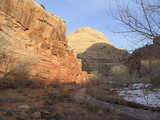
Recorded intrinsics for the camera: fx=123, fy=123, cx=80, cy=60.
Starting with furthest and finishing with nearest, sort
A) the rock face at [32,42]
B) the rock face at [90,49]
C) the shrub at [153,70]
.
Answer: the rock face at [90,49] → the rock face at [32,42] → the shrub at [153,70]

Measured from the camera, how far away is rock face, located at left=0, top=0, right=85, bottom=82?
299 inches

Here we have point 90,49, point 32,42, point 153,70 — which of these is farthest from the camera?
point 90,49

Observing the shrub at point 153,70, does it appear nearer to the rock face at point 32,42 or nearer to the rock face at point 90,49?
the rock face at point 32,42

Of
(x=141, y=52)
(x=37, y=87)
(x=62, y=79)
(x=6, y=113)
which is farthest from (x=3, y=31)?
(x=141, y=52)

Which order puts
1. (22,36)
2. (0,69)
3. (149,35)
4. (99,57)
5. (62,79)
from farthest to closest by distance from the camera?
(99,57), (62,79), (22,36), (0,69), (149,35)

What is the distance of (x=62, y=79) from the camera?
11.9 meters

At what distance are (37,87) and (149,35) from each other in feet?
26.9

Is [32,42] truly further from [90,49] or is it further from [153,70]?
[90,49]

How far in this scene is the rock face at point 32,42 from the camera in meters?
7.61

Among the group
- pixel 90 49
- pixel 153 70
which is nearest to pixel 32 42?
pixel 153 70

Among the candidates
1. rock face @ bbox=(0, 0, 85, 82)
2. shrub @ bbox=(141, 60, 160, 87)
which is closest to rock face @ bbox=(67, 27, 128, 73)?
rock face @ bbox=(0, 0, 85, 82)

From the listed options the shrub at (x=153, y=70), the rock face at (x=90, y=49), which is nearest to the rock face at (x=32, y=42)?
the shrub at (x=153, y=70)

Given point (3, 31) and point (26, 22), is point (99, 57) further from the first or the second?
point (3, 31)

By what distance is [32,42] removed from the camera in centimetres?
995
